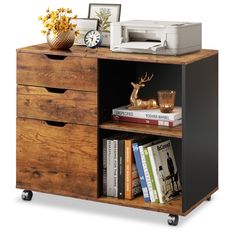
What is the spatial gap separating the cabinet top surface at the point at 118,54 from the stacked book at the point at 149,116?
331 mm

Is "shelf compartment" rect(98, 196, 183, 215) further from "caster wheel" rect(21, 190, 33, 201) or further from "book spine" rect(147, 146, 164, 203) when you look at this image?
"caster wheel" rect(21, 190, 33, 201)

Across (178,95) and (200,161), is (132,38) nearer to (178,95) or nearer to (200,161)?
(178,95)

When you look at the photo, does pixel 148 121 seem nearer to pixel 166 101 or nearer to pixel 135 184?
pixel 166 101

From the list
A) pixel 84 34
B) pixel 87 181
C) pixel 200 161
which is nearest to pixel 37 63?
pixel 84 34

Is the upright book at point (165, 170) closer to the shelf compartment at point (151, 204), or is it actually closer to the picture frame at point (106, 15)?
the shelf compartment at point (151, 204)

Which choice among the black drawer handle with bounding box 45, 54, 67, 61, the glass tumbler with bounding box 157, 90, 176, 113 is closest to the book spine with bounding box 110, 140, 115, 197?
the glass tumbler with bounding box 157, 90, 176, 113

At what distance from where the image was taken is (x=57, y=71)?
16.5 feet

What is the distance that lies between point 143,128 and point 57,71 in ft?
1.95

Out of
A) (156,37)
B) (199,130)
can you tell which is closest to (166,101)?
(199,130)

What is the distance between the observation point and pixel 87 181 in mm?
5035

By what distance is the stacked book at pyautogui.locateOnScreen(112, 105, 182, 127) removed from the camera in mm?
4883

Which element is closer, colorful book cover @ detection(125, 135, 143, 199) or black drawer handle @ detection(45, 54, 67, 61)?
colorful book cover @ detection(125, 135, 143, 199)

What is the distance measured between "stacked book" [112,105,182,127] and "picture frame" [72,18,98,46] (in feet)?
1.64

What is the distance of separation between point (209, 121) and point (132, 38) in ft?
2.11
